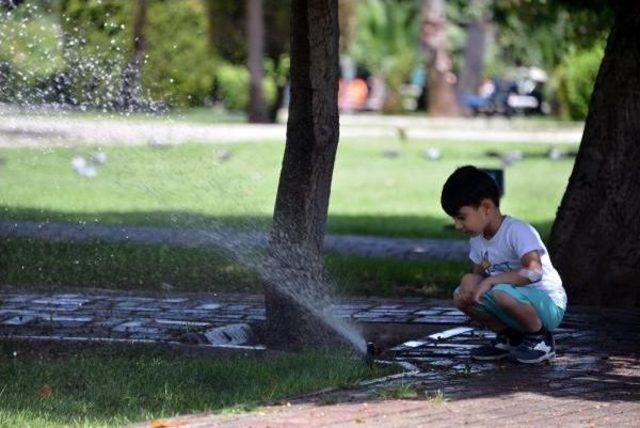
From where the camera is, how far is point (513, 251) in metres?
6.77

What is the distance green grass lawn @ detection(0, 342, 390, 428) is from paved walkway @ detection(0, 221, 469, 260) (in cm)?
399

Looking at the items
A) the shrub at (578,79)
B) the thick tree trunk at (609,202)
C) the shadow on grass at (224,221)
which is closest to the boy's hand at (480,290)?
the thick tree trunk at (609,202)

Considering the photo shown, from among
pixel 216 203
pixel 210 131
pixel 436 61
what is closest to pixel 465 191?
pixel 216 203

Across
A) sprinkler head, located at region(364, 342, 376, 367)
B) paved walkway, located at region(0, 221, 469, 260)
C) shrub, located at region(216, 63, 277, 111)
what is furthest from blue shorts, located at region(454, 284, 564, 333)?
shrub, located at region(216, 63, 277, 111)

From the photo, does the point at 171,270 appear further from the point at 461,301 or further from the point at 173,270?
the point at 461,301

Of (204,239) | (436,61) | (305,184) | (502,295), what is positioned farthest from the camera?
(436,61)

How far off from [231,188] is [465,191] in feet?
35.0

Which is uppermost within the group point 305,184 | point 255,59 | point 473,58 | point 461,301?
point 473,58

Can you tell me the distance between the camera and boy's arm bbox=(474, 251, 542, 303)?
21.9 feet

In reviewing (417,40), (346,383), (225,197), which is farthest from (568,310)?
(417,40)

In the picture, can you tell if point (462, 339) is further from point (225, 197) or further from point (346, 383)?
point (225, 197)

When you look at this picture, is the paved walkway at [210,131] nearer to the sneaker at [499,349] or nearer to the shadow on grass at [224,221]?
the shadow on grass at [224,221]

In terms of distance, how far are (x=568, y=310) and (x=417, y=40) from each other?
46385 mm

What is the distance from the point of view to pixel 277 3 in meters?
34.4
